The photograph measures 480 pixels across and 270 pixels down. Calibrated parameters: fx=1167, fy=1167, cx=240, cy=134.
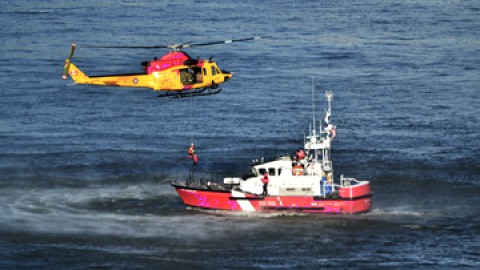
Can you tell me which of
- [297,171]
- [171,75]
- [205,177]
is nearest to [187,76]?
[171,75]

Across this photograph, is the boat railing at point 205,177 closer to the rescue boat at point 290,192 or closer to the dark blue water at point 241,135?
the dark blue water at point 241,135

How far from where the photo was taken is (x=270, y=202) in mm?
72875

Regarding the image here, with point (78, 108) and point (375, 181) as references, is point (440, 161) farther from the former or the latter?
point (78, 108)

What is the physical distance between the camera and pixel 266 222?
72.5m

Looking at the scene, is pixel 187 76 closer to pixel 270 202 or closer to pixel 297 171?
pixel 297 171

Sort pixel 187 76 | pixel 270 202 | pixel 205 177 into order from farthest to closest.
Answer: pixel 205 177, pixel 187 76, pixel 270 202

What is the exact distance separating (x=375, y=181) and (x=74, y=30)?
69.7 meters

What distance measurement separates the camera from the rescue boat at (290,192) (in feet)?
238

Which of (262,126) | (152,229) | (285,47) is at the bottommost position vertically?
(152,229)

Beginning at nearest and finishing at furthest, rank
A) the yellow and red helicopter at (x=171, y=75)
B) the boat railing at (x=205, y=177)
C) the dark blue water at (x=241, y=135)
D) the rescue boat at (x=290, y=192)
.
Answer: the dark blue water at (x=241, y=135) → the rescue boat at (x=290, y=192) → the yellow and red helicopter at (x=171, y=75) → the boat railing at (x=205, y=177)

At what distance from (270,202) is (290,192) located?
1397 mm

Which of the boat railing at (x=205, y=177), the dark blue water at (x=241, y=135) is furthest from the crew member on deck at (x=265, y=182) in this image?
the boat railing at (x=205, y=177)

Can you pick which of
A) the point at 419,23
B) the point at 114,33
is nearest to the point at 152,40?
the point at 114,33

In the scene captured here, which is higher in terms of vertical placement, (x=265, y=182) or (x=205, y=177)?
(x=205, y=177)
